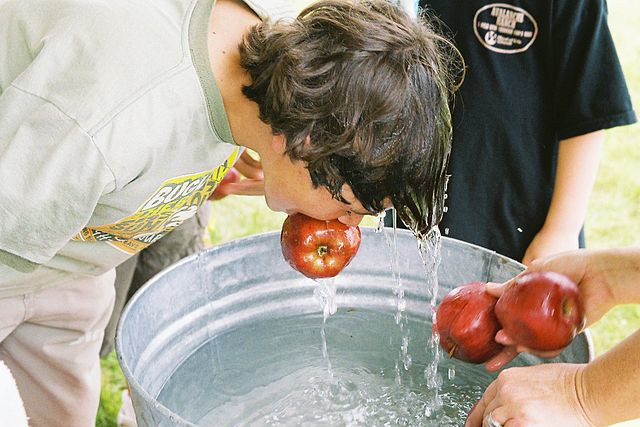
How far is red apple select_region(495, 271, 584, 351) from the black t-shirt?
0.59 m

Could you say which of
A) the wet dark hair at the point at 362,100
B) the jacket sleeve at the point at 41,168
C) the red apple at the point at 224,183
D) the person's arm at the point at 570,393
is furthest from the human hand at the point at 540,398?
the red apple at the point at 224,183

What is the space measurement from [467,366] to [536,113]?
672 mm

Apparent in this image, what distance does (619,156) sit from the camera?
3646mm

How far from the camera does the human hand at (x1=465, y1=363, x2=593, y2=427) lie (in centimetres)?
101

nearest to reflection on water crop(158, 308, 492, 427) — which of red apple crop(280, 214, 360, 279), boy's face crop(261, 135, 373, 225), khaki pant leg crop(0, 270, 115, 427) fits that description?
red apple crop(280, 214, 360, 279)

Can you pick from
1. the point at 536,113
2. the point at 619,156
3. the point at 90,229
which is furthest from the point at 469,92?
the point at 619,156

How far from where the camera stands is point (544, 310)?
1.16 metres

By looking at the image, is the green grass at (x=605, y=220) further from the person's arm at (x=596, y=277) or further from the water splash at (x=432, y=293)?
the person's arm at (x=596, y=277)

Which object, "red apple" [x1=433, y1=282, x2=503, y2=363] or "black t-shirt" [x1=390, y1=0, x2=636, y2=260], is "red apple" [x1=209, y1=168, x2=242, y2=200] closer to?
"black t-shirt" [x1=390, y1=0, x2=636, y2=260]

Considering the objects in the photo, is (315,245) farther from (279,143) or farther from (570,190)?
(570,190)

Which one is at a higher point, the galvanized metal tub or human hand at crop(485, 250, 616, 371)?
human hand at crop(485, 250, 616, 371)

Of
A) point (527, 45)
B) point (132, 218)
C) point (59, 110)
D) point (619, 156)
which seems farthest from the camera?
point (619, 156)

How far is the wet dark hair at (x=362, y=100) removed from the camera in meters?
1.18

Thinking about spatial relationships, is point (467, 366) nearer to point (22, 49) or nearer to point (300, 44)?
point (300, 44)
